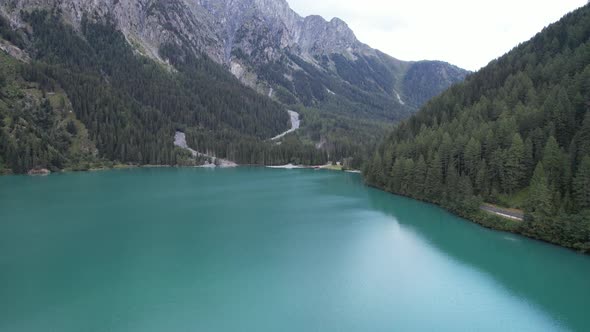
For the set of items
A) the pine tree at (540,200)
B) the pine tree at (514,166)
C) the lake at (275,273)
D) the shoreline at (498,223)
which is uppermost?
the pine tree at (514,166)

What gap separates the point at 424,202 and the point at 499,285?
37.2 metres

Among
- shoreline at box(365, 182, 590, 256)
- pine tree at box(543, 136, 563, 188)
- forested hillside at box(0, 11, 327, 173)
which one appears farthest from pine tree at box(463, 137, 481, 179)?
forested hillside at box(0, 11, 327, 173)

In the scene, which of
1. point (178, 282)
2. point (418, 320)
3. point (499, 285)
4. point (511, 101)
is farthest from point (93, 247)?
point (511, 101)

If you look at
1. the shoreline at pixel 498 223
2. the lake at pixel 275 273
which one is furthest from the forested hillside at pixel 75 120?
the shoreline at pixel 498 223

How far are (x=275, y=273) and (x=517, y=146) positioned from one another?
42228 millimetres

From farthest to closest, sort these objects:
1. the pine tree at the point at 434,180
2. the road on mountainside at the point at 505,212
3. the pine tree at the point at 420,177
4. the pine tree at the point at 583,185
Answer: the pine tree at the point at 420,177 < the pine tree at the point at 434,180 < the road on mountainside at the point at 505,212 < the pine tree at the point at 583,185

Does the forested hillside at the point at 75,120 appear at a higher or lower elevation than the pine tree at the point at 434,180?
higher

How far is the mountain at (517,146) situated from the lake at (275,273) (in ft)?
12.6

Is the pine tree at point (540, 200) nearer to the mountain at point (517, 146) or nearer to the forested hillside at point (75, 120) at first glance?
the mountain at point (517, 146)

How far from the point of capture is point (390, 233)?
48.1 metres

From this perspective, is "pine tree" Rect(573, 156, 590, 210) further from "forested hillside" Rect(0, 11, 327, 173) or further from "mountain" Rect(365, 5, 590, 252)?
"forested hillside" Rect(0, 11, 327, 173)

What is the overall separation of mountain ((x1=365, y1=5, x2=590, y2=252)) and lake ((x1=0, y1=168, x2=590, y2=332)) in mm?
3836

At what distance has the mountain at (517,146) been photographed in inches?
1688

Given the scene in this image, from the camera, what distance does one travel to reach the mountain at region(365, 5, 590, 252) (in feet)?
141
